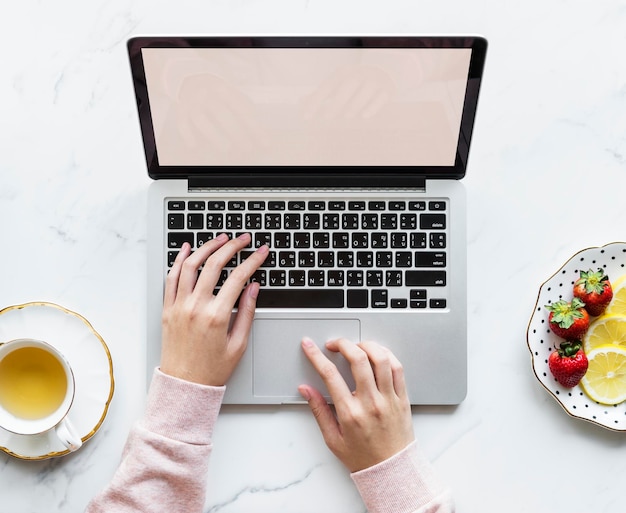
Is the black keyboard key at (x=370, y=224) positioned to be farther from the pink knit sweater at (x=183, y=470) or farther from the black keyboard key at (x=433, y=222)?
the pink knit sweater at (x=183, y=470)

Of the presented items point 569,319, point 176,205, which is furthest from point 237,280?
point 569,319

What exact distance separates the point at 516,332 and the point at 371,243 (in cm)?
25

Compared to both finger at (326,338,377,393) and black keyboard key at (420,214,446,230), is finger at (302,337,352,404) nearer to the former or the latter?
finger at (326,338,377,393)

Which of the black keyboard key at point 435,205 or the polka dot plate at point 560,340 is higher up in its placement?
the black keyboard key at point 435,205

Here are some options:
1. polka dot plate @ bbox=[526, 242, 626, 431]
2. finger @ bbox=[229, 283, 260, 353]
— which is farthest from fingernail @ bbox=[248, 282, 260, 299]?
polka dot plate @ bbox=[526, 242, 626, 431]

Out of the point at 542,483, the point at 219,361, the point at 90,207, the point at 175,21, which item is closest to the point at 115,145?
the point at 90,207

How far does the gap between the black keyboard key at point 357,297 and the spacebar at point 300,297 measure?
0.01 meters

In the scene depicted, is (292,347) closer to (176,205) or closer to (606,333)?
(176,205)

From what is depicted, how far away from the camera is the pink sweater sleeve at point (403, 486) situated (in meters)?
0.76

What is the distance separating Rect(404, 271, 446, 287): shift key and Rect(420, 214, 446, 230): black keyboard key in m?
0.06

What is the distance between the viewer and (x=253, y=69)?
2.34 ft

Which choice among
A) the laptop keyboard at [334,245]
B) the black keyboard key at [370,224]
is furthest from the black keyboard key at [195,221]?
the black keyboard key at [370,224]

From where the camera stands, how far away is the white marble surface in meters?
0.84

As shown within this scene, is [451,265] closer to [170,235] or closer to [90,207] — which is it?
[170,235]
